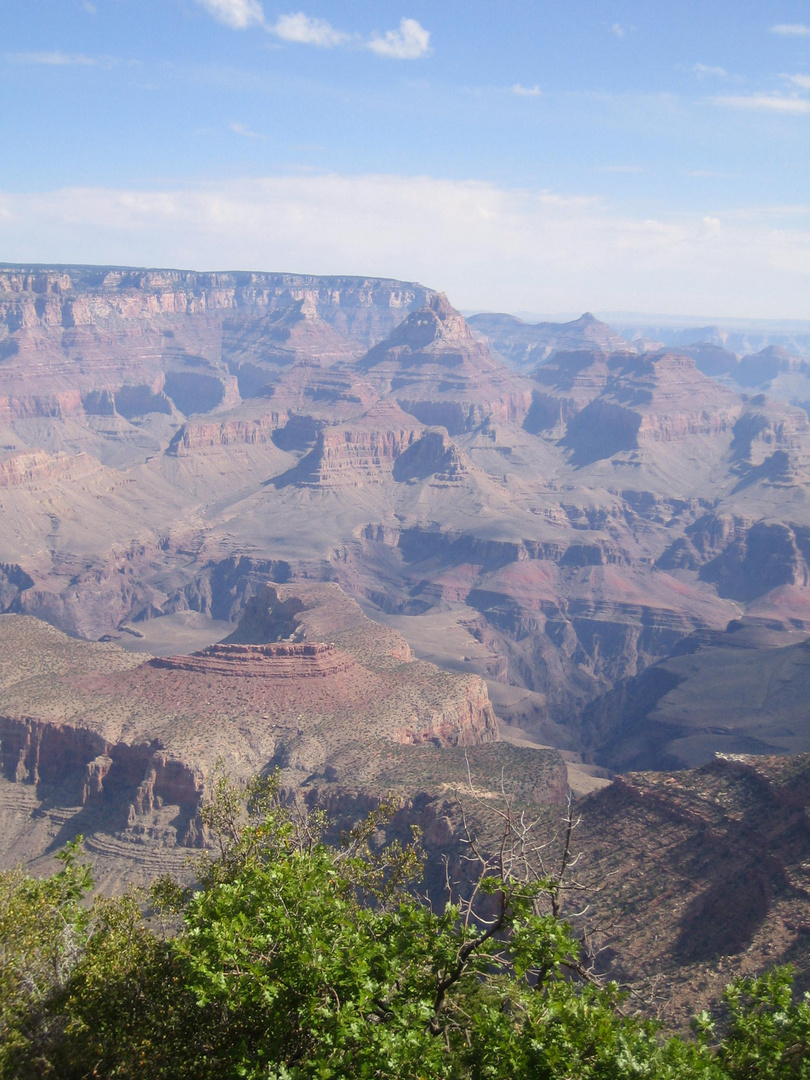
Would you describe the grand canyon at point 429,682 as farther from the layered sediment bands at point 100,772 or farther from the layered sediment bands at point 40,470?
the layered sediment bands at point 40,470

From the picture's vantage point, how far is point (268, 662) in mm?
70688

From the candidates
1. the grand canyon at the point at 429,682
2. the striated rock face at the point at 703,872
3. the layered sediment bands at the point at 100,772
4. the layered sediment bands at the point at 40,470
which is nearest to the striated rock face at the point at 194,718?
the layered sediment bands at the point at 100,772

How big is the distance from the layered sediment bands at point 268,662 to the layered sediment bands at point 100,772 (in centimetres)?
1034

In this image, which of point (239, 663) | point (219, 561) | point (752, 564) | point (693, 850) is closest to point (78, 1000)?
point (693, 850)

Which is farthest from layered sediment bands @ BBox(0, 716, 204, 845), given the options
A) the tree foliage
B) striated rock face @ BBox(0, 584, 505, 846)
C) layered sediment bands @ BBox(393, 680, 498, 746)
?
the tree foliage

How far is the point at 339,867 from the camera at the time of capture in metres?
24.2

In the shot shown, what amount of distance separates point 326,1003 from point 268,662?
5572cm

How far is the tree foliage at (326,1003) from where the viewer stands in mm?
14961

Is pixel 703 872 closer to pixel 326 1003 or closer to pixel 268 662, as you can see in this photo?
pixel 326 1003

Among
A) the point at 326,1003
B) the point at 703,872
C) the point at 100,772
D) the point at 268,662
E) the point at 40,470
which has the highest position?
the point at 326,1003

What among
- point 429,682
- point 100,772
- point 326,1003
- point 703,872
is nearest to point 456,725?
point 429,682

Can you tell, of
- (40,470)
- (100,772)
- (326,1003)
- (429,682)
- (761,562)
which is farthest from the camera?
(761,562)

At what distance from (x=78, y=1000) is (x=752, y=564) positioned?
180 m

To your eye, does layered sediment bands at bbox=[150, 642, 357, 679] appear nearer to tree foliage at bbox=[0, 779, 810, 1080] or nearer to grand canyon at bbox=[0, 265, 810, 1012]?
grand canyon at bbox=[0, 265, 810, 1012]
